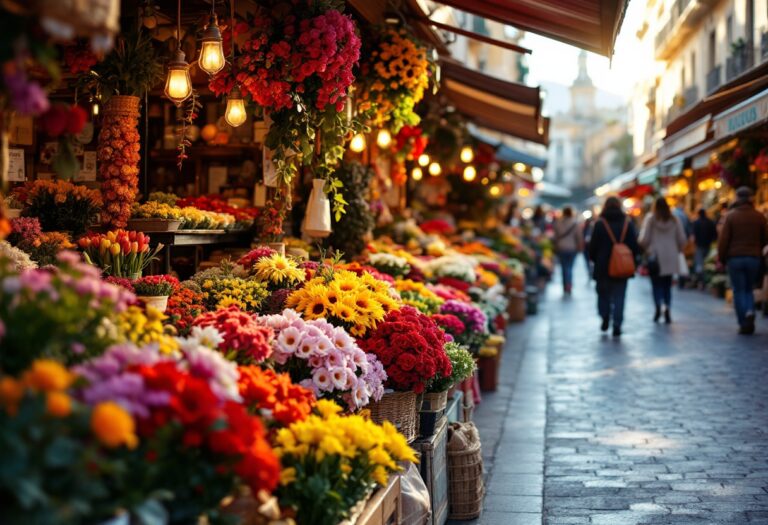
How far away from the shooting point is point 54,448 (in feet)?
7.39

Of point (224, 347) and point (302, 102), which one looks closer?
point (224, 347)

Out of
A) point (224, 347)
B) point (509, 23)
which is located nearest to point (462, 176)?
point (509, 23)

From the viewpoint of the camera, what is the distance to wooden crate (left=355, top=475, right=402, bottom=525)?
12.7 ft

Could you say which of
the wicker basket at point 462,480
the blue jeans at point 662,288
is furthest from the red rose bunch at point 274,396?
the blue jeans at point 662,288

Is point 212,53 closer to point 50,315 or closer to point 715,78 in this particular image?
point 50,315

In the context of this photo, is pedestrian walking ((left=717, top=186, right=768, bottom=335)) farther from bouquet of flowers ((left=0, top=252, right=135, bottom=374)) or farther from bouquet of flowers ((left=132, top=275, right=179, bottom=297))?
bouquet of flowers ((left=0, top=252, right=135, bottom=374))

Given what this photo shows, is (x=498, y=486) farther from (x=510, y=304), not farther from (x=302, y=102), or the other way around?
(x=510, y=304)

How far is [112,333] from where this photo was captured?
309cm

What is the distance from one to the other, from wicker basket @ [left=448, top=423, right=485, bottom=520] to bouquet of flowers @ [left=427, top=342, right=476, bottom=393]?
390 mm

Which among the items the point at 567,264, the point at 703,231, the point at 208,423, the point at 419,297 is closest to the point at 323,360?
the point at 208,423

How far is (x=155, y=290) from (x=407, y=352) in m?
1.51

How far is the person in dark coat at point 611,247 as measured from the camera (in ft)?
47.7

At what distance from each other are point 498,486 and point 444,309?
2.11m

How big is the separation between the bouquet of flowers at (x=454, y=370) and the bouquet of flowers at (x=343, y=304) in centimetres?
52
